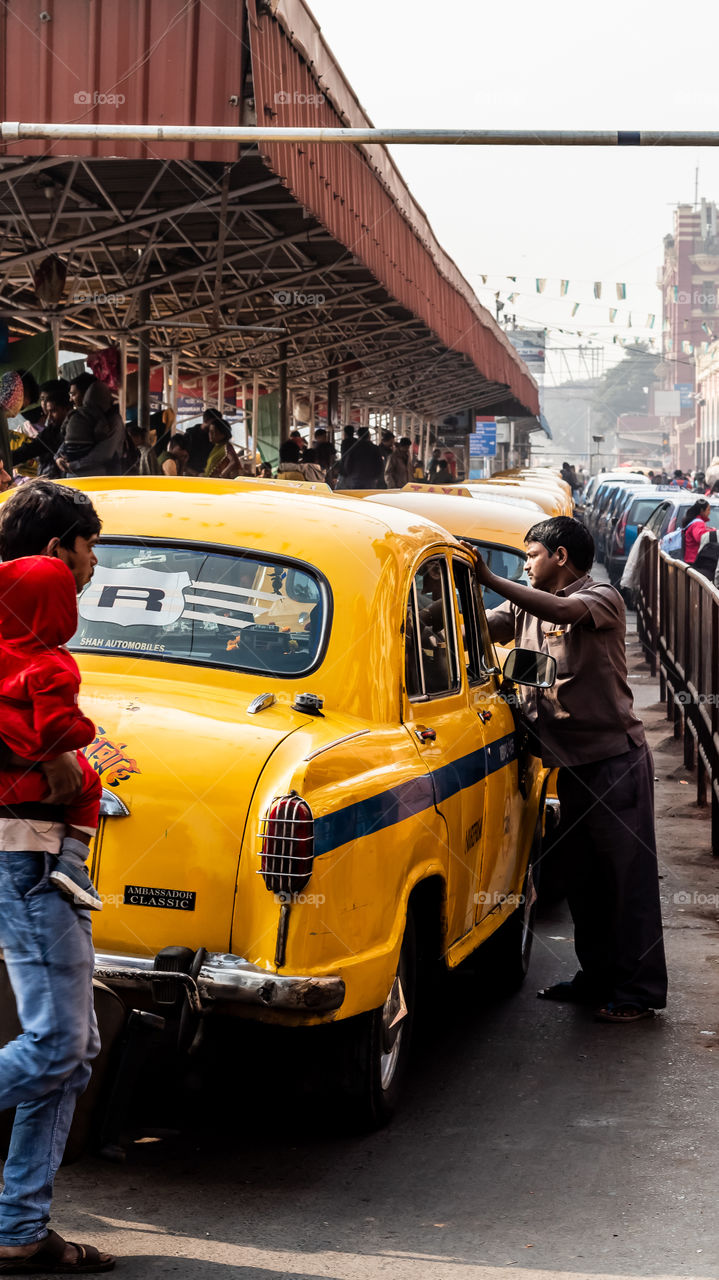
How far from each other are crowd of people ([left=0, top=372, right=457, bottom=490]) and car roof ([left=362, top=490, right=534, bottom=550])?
8.43 feet

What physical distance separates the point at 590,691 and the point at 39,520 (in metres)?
3.29

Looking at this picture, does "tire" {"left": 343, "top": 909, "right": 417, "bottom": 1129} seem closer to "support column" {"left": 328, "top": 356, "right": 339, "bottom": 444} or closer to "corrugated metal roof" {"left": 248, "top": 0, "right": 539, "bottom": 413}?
"corrugated metal roof" {"left": 248, "top": 0, "right": 539, "bottom": 413}

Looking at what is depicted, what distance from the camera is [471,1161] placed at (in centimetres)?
486

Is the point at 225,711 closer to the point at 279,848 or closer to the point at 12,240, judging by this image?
the point at 279,848

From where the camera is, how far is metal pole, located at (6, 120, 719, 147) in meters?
9.23

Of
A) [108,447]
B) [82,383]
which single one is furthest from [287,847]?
[82,383]

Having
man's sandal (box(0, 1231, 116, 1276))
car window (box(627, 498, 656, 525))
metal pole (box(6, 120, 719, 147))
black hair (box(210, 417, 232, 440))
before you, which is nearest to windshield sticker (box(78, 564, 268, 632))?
man's sandal (box(0, 1231, 116, 1276))

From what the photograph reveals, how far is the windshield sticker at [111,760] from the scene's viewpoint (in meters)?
4.45

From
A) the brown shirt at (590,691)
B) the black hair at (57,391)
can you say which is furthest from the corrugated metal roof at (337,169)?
the brown shirt at (590,691)

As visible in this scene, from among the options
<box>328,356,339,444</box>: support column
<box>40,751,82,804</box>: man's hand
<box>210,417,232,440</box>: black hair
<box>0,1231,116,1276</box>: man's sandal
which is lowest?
<box>0,1231,116,1276</box>: man's sandal

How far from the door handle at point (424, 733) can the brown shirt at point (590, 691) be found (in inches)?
52.5

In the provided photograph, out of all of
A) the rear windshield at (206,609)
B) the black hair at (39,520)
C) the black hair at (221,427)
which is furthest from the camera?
the black hair at (221,427)

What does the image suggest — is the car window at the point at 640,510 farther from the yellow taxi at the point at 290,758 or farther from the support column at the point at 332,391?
the yellow taxi at the point at 290,758

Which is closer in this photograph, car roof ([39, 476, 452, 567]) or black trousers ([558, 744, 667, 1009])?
car roof ([39, 476, 452, 567])
